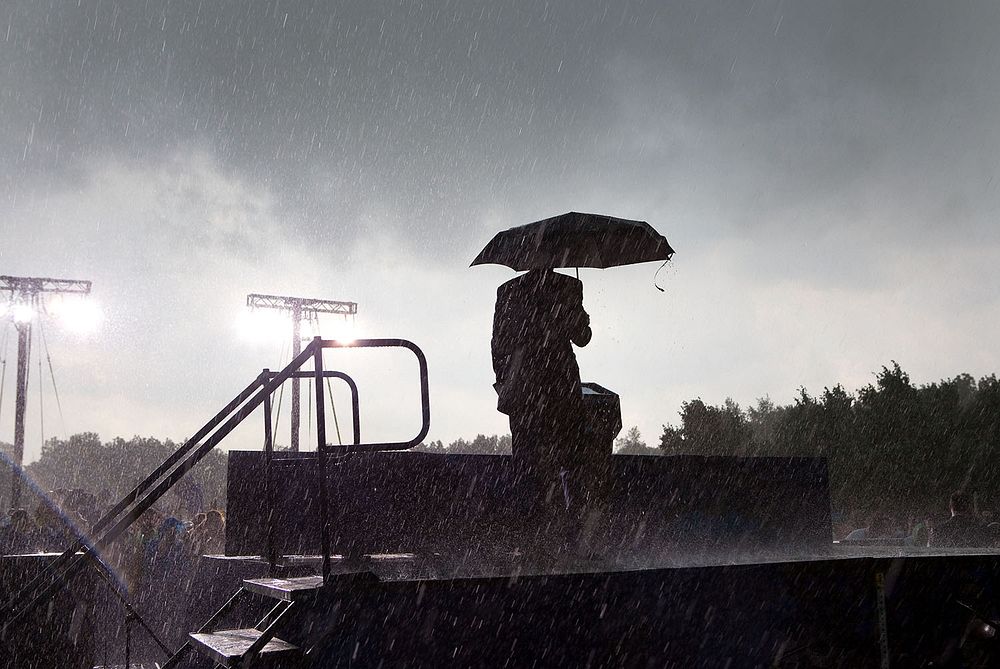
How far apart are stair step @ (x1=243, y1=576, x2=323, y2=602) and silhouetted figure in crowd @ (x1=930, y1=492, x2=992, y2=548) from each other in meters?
7.14

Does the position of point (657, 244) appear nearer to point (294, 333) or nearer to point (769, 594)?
point (769, 594)

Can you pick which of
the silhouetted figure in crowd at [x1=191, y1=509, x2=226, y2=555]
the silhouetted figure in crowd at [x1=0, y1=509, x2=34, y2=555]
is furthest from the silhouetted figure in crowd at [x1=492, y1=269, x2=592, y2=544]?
the silhouetted figure in crowd at [x1=0, y1=509, x2=34, y2=555]

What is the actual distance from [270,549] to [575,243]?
11.2 feet

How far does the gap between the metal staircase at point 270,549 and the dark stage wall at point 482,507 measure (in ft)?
8.47

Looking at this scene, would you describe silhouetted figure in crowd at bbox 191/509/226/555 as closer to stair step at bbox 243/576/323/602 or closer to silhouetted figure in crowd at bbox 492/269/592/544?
silhouetted figure in crowd at bbox 492/269/592/544

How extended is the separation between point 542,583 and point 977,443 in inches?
1362

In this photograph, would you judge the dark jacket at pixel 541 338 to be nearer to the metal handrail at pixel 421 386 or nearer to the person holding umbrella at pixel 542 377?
the person holding umbrella at pixel 542 377

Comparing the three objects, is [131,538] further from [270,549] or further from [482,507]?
[270,549]

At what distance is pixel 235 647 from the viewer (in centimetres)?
285

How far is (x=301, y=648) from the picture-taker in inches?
113

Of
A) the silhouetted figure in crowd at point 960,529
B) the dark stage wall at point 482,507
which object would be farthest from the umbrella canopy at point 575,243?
the silhouetted figure in crowd at point 960,529

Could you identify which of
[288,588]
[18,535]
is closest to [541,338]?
[288,588]

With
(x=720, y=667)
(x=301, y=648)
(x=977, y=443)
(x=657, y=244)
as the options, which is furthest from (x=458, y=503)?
(x=977, y=443)

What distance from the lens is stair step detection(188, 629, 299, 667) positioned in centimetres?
272
